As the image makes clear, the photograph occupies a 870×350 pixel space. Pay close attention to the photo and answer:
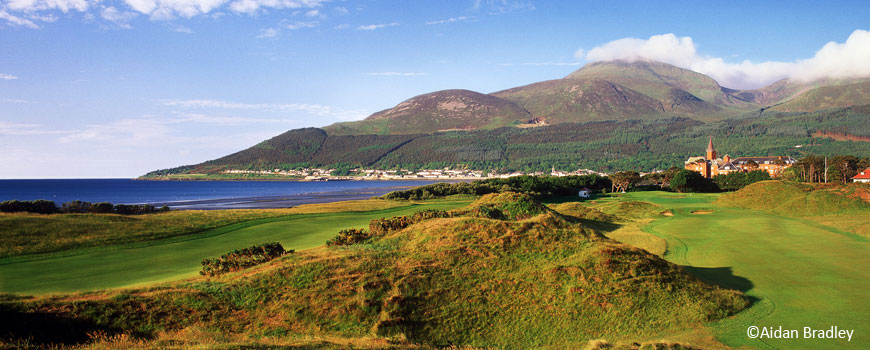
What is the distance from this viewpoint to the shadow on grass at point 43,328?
33.5ft

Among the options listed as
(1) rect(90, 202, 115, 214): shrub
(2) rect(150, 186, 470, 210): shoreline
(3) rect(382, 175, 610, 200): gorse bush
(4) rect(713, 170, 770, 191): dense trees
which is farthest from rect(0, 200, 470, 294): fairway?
(4) rect(713, 170, 770, 191): dense trees

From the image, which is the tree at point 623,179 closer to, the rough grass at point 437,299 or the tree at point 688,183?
the tree at point 688,183

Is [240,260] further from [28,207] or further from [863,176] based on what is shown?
[863,176]

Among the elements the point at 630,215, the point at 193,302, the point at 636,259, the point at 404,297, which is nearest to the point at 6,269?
the point at 193,302

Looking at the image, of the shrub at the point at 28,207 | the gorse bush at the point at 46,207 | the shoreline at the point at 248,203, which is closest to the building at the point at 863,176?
the shoreline at the point at 248,203

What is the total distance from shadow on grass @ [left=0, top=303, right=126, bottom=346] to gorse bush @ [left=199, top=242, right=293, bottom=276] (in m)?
4.45

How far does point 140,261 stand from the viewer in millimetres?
21875

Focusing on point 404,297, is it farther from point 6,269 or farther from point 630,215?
point 630,215

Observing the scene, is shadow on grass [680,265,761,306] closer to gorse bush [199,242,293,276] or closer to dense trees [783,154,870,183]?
gorse bush [199,242,293,276]

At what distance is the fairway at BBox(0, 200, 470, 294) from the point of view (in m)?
17.1

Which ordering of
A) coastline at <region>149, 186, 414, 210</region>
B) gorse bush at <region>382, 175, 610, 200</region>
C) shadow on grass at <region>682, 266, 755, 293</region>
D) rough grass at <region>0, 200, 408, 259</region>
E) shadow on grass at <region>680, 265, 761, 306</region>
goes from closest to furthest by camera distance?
shadow on grass at <region>680, 265, 761, 306</region>, shadow on grass at <region>682, 266, 755, 293</region>, rough grass at <region>0, 200, 408, 259</region>, gorse bush at <region>382, 175, 610, 200</region>, coastline at <region>149, 186, 414, 210</region>

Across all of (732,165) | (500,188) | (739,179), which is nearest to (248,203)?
(500,188)

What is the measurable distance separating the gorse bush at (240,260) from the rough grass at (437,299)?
3.97 feet

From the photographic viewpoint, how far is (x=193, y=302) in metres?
12.4
